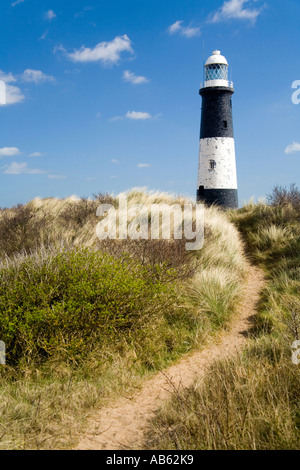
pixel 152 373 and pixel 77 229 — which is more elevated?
pixel 77 229

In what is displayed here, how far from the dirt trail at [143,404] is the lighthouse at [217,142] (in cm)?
1613

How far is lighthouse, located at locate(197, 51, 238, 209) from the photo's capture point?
22.6 m

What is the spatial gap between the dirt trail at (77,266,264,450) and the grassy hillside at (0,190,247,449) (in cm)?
16

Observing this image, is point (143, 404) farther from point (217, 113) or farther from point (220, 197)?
point (217, 113)

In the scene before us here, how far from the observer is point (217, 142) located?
886 inches

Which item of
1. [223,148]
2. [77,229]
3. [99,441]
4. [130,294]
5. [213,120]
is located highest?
[213,120]

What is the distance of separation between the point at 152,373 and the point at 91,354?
3.26 ft

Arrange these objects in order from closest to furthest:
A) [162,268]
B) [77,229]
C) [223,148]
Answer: [162,268]
[77,229]
[223,148]

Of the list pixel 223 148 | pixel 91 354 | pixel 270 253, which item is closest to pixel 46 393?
pixel 91 354

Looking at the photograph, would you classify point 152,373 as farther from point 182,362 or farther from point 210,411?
point 210,411

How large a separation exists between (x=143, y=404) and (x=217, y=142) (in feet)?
64.4

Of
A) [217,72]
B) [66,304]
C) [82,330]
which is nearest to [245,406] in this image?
[82,330]

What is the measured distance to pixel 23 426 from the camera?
423 cm

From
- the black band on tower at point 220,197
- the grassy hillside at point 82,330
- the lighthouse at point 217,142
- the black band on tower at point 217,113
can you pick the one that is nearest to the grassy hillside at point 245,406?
the grassy hillside at point 82,330
